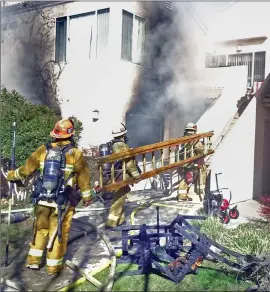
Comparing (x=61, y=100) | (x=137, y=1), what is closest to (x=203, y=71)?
(x=137, y=1)

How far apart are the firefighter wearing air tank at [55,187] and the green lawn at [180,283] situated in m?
0.67

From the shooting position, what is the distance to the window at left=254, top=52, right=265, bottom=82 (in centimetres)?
852

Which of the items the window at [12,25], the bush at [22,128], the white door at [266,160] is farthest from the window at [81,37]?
the white door at [266,160]

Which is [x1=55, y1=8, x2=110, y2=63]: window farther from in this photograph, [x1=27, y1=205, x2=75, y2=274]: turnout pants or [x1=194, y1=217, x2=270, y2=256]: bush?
[x1=27, y1=205, x2=75, y2=274]: turnout pants

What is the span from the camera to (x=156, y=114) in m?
9.30

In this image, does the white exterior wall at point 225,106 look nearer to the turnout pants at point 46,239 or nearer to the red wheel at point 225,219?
the red wheel at point 225,219

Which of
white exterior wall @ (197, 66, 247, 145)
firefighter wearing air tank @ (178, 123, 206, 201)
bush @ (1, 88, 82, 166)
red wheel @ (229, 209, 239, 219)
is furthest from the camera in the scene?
white exterior wall @ (197, 66, 247, 145)

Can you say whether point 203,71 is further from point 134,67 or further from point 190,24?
point 134,67

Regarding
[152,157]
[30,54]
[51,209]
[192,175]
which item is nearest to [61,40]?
[30,54]

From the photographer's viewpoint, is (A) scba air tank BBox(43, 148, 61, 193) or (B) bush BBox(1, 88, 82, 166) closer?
(A) scba air tank BBox(43, 148, 61, 193)

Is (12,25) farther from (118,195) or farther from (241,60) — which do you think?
(118,195)

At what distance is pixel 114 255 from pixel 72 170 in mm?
1215

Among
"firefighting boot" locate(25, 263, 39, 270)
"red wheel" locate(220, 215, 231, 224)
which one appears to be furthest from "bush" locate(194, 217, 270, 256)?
"firefighting boot" locate(25, 263, 39, 270)

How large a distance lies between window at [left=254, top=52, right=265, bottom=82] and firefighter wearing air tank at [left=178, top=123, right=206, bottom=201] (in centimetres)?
238
